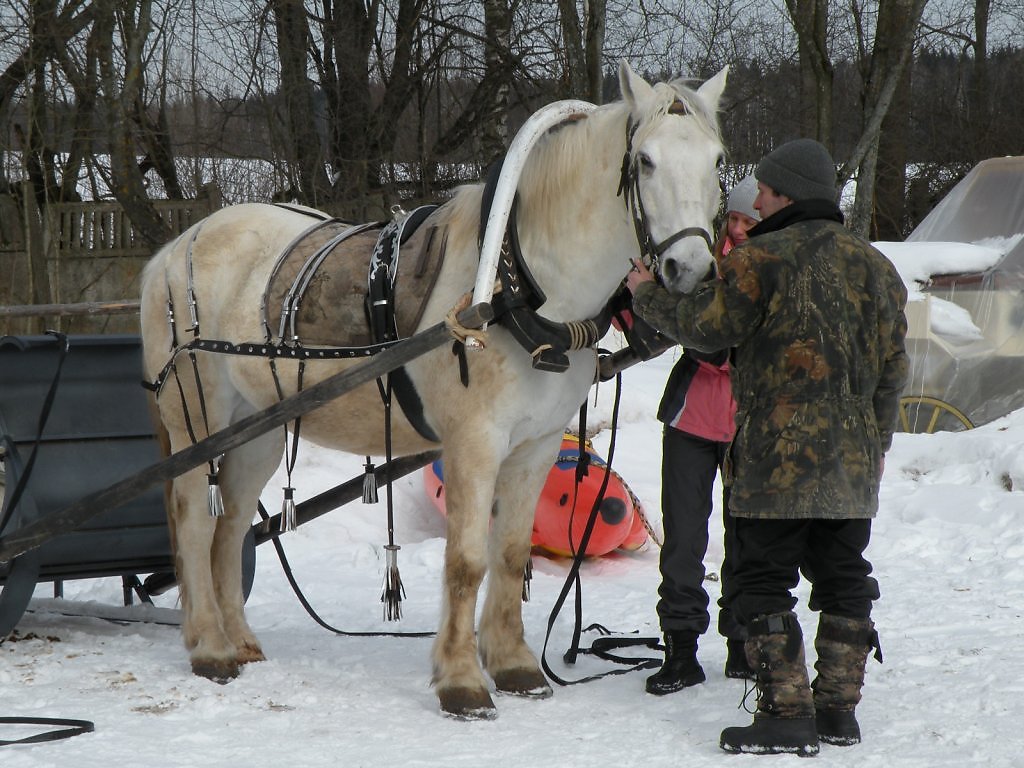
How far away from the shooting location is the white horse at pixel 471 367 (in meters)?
2.90

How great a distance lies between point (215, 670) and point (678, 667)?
1563 millimetres

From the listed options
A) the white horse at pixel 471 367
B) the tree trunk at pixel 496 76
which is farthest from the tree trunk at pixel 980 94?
the white horse at pixel 471 367

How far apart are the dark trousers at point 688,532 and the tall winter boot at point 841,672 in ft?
2.08

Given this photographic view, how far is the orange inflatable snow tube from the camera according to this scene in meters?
5.48

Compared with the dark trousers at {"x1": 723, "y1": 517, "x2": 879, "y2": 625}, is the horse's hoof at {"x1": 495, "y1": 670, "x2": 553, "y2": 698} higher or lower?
lower

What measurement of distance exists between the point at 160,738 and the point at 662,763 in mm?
1396

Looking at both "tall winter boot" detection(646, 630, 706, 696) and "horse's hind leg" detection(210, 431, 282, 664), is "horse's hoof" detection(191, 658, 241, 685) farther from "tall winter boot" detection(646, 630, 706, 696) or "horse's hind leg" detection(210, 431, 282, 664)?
"tall winter boot" detection(646, 630, 706, 696)

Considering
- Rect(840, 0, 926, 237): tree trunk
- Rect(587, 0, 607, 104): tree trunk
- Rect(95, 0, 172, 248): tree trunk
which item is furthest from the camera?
Rect(840, 0, 926, 237): tree trunk

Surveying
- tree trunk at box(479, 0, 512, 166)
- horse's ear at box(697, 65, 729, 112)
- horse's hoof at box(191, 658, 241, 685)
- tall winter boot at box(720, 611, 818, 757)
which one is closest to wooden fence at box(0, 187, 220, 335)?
tree trunk at box(479, 0, 512, 166)

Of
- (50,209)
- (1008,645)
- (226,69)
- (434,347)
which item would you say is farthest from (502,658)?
(50,209)

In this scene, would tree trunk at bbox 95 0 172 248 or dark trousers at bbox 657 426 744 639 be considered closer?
dark trousers at bbox 657 426 744 639

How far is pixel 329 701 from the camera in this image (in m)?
3.44

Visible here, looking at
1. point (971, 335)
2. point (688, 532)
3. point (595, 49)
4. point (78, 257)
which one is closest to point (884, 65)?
point (971, 335)

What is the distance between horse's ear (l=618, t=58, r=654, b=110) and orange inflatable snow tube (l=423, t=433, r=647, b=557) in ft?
8.68
